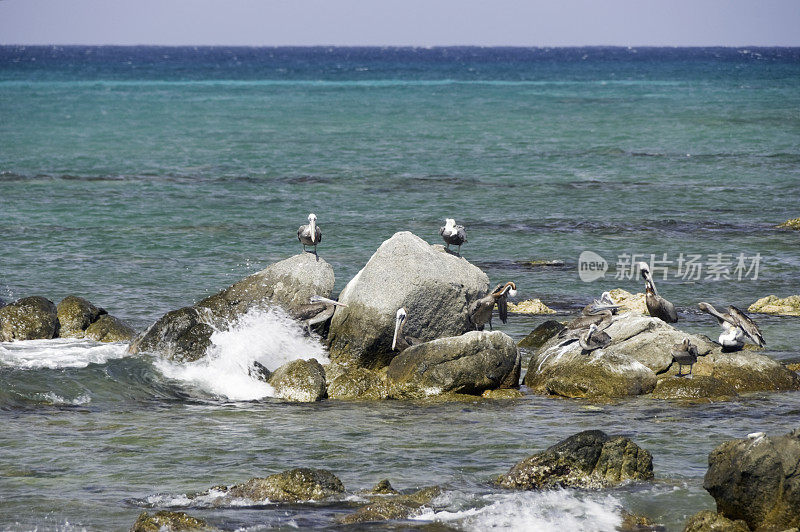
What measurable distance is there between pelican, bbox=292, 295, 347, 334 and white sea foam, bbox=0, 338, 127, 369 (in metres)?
2.90

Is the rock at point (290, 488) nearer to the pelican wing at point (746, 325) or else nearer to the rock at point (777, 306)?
the pelican wing at point (746, 325)

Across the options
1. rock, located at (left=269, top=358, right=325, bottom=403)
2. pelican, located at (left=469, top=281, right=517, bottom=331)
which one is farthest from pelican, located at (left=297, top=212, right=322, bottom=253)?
pelican, located at (left=469, top=281, right=517, bottom=331)

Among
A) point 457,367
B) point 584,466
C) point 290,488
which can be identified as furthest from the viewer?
point 457,367

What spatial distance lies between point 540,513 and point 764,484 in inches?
85.4

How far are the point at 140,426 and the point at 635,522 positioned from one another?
674cm

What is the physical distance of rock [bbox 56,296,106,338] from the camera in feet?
60.6

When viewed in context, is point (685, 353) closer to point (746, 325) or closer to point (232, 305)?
point (746, 325)

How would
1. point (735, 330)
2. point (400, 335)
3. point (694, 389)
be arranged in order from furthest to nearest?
point (400, 335), point (735, 330), point (694, 389)

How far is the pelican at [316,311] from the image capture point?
17.3m

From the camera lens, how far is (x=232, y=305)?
59.2ft

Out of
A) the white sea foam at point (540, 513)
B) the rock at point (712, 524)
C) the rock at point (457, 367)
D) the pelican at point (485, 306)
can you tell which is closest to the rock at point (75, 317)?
the rock at point (457, 367)

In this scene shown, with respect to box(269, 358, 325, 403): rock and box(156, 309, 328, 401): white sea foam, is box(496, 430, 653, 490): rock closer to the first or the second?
box(269, 358, 325, 403): rock

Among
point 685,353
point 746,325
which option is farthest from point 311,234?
point 746,325

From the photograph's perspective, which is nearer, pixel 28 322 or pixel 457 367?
pixel 457 367
